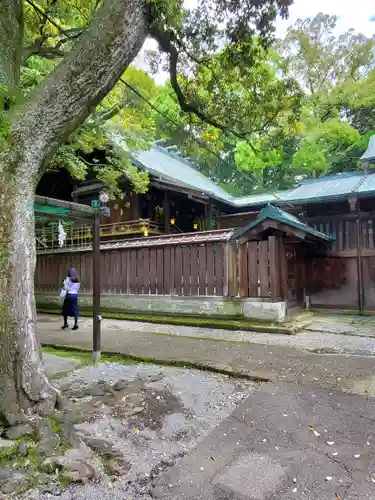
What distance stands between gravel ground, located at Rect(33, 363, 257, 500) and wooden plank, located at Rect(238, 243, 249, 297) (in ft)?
12.9

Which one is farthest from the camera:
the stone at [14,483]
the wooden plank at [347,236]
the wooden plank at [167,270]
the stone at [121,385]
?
the wooden plank at [347,236]

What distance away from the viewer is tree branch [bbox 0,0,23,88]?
12.6 feet

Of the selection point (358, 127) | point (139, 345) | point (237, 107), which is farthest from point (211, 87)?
point (358, 127)

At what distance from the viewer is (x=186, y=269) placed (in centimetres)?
933

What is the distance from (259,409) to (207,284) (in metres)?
5.48

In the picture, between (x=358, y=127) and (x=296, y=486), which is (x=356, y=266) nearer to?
(x=296, y=486)

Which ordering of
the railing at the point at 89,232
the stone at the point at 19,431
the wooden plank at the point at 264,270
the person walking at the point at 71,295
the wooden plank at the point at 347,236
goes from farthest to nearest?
1. the railing at the point at 89,232
2. the wooden plank at the point at 347,236
3. the person walking at the point at 71,295
4. the wooden plank at the point at 264,270
5. the stone at the point at 19,431

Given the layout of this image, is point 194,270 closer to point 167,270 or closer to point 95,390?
point 167,270

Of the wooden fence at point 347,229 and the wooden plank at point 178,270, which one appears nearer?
the wooden plank at point 178,270

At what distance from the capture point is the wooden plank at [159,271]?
9766mm

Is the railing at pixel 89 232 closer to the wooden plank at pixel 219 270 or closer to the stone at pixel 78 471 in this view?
the wooden plank at pixel 219 270

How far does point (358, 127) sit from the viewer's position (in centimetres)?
2114

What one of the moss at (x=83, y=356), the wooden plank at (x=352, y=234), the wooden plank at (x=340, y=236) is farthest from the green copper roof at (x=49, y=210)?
the wooden plank at (x=352, y=234)

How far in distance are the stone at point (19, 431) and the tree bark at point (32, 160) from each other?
0.27 ft
